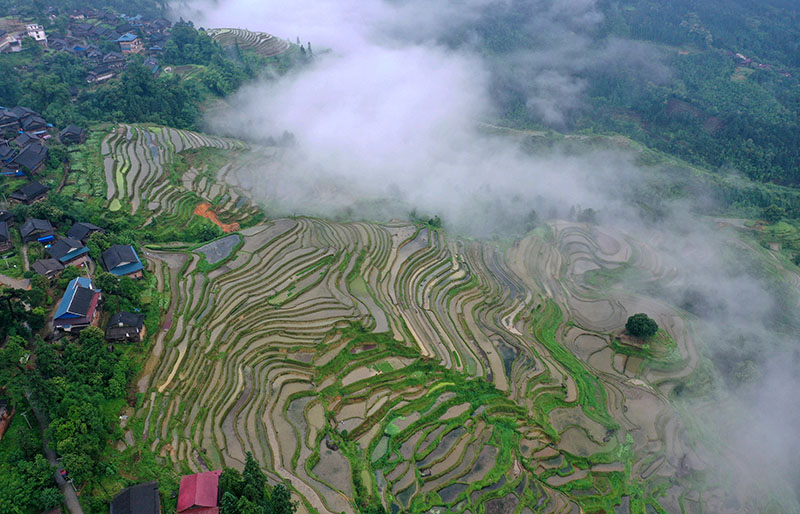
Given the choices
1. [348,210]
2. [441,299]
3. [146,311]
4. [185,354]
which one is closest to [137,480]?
[185,354]

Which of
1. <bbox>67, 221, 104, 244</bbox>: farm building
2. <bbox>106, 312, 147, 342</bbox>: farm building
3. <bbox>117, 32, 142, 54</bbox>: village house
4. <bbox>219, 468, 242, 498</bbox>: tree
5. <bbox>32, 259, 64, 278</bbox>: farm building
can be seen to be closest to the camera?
<bbox>219, 468, 242, 498</bbox>: tree

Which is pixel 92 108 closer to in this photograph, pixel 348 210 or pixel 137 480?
pixel 348 210

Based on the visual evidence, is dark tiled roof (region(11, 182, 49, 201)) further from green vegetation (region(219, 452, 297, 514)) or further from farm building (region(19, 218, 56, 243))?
green vegetation (region(219, 452, 297, 514))

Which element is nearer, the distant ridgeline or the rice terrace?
the rice terrace

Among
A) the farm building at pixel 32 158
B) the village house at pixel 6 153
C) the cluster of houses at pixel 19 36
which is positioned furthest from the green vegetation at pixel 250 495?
the cluster of houses at pixel 19 36

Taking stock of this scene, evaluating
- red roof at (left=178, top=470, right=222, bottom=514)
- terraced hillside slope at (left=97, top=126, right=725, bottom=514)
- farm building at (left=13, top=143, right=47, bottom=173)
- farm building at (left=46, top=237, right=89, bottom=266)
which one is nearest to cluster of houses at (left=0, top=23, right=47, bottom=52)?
farm building at (left=13, top=143, right=47, bottom=173)

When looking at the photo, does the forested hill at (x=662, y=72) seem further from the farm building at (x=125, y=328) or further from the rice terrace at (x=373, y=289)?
the farm building at (x=125, y=328)

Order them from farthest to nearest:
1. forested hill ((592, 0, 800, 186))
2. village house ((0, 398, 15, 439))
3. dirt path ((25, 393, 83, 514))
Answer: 1. forested hill ((592, 0, 800, 186))
2. village house ((0, 398, 15, 439))
3. dirt path ((25, 393, 83, 514))

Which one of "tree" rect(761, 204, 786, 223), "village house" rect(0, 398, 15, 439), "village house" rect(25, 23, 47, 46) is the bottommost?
"tree" rect(761, 204, 786, 223)
